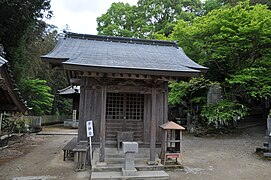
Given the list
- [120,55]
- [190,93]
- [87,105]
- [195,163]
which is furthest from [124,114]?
[190,93]

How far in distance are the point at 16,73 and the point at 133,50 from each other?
862cm

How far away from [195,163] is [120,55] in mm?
5078

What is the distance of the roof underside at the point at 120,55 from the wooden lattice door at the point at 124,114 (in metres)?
1.68

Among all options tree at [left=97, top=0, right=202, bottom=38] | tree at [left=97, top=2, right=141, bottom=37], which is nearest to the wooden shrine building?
tree at [left=97, top=0, right=202, bottom=38]

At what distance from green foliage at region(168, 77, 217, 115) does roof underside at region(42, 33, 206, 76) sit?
510 centimetres

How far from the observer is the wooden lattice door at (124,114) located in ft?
28.3

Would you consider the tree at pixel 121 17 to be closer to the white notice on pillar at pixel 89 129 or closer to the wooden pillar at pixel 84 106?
the wooden pillar at pixel 84 106

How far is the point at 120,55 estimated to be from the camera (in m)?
8.42

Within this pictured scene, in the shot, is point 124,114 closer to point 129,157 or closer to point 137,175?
point 129,157

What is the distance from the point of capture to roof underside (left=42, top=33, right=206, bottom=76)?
6836 mm

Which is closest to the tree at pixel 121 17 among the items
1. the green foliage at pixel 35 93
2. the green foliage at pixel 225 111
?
the green foliage at pixel 35 93

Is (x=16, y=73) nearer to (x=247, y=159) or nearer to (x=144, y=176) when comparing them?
(x=144, y=176)

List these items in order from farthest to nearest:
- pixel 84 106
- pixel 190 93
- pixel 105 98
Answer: pixel 190 93 < pixel 84 106 < pixel 105 98

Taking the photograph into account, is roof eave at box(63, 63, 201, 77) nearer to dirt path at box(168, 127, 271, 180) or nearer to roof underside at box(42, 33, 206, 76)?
roof underside at box(42, 33, 206, 76)
